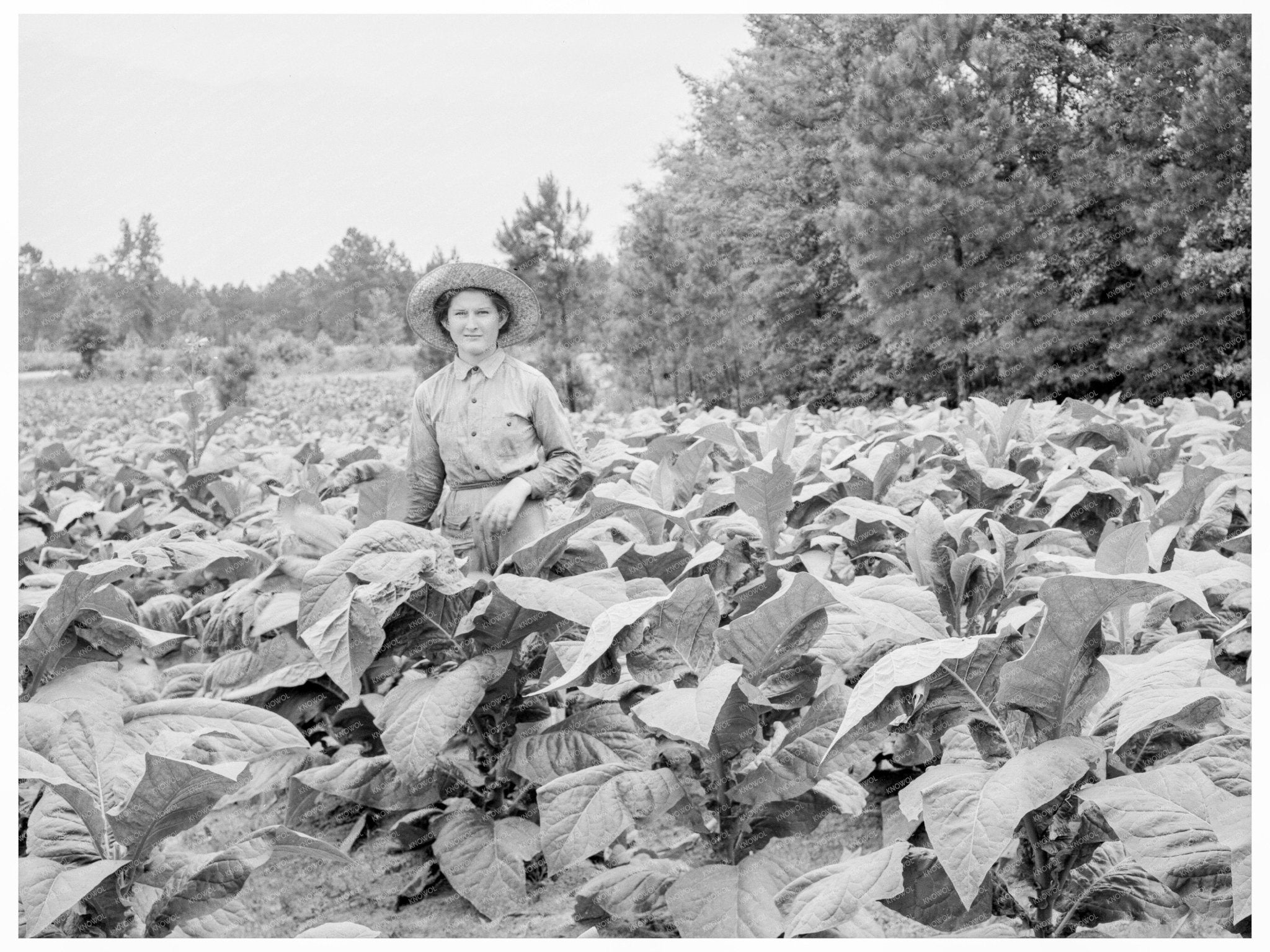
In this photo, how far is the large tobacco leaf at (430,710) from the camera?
1.73 metres

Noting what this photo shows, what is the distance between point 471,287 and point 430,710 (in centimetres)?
123

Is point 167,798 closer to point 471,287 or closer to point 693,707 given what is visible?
point 693,707

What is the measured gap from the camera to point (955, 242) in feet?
55.0

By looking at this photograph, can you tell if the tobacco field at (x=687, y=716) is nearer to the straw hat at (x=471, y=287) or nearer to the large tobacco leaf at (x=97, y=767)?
the large tobacco leaf at (x=97, y=767)

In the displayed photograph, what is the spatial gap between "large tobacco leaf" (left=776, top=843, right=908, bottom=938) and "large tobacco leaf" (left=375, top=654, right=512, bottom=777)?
669mm

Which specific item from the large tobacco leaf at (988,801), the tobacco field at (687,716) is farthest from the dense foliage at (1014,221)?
the large tobacco leaf at (988,801)

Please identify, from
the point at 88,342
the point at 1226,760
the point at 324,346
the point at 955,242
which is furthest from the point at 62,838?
the point at 324,346

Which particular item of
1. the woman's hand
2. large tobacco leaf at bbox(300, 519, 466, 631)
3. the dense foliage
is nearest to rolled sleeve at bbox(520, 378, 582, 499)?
the woman's hand

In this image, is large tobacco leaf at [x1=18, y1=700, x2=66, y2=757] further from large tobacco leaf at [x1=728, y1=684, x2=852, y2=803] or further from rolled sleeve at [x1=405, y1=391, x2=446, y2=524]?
large tobacco leaf at [x1=728, y1=684, x2=852, y2=803]

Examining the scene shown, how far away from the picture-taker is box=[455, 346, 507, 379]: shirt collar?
2.56 meters

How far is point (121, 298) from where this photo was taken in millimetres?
20984

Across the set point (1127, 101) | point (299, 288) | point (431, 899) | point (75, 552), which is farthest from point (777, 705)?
point (299, 288)

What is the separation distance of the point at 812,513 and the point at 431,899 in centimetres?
152

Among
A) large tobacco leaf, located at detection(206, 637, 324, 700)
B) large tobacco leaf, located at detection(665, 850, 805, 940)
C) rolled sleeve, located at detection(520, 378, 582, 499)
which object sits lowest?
large tobacco leaf, located at detection(665, 850, 805, 940)
